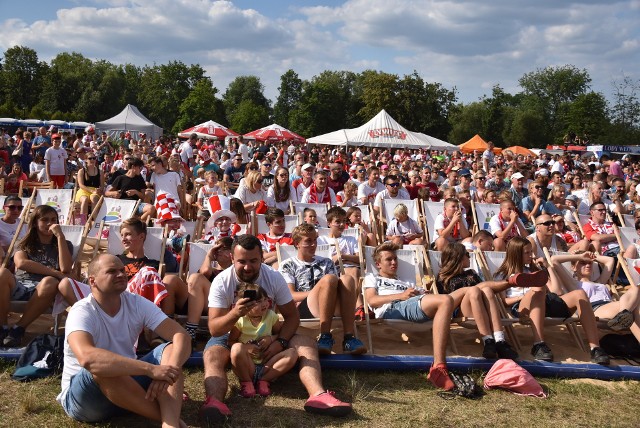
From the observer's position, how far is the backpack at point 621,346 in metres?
4.96

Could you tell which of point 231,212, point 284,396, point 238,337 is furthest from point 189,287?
point 231,212

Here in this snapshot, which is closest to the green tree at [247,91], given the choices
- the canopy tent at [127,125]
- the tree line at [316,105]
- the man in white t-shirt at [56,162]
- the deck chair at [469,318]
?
the tree line at [316,105]

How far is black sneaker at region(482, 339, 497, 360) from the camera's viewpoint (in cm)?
457

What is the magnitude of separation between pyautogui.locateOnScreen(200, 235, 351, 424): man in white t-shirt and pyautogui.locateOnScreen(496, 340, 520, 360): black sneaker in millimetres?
1496

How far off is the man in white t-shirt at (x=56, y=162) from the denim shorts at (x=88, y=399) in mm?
8924

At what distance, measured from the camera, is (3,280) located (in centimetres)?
459

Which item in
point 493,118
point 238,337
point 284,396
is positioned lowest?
point 284,396

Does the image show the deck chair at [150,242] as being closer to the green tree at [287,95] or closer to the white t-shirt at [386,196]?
the white t-shirt at [386,196]

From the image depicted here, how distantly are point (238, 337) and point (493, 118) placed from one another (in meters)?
68.2

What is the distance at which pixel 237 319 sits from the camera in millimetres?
3902

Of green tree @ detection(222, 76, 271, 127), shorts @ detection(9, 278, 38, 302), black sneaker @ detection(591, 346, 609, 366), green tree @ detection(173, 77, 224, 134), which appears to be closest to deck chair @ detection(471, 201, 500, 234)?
black sneaker @ detection(591, 346, 609, 366)

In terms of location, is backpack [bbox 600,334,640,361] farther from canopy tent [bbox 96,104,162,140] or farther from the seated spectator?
canopy tent [bbox 96,104,162,140]

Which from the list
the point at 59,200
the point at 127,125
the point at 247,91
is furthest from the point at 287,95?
the point at 59,200

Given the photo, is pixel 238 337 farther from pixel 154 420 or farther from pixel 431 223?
pixel 431 223
